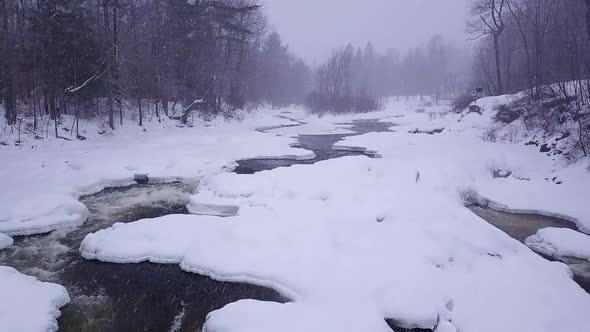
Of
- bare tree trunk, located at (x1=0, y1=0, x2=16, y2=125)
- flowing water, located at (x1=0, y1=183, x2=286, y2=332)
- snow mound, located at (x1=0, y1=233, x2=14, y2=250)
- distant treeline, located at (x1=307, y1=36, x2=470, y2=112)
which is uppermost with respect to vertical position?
distant treeline, located at (x1=307, y1=36, x2=470, y2=112)

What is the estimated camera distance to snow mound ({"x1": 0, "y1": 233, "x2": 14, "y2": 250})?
23.9 feet

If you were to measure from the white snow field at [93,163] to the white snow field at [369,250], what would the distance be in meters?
2.07

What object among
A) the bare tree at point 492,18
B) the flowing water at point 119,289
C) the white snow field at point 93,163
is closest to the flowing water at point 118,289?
the flowing water at point 119,289

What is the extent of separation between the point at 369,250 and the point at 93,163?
438 inches

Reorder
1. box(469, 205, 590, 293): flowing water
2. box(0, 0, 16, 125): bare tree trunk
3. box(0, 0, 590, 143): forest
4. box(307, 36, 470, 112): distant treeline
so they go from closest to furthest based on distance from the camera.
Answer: box(469, 205, 590, 293): flowing water < box(0, 0, 16, 125): bare tree trunk < box(0, 0, 590, 143): forest < box(307, 36, 470, 112): distant treeline

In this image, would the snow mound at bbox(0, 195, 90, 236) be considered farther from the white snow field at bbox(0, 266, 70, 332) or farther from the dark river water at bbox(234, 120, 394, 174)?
the dark river water at bbox(234, 120, 394, 174)

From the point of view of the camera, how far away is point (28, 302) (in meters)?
5.24

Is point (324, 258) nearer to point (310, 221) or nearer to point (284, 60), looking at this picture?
point (310, 221)

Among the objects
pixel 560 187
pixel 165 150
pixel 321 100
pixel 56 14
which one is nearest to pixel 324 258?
pixel 560 187

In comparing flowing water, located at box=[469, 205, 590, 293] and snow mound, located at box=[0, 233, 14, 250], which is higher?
snow mound, located at box=[0, 233, 14, 250]

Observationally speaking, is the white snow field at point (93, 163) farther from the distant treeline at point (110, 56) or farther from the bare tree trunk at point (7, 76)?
the distant treeline at point (110, 56)

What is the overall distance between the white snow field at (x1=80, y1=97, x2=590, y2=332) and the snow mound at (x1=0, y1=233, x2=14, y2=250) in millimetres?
1651

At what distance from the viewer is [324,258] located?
6527 mm

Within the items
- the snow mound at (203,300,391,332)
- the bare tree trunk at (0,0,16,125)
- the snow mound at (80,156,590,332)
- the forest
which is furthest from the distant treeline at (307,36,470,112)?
the snow mound at (203,300,391,332)
